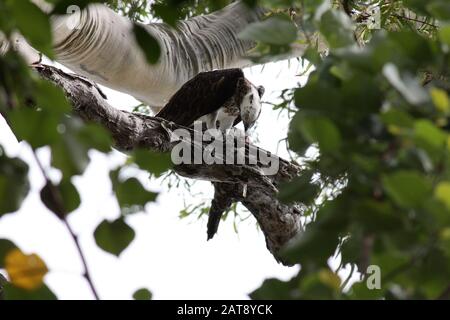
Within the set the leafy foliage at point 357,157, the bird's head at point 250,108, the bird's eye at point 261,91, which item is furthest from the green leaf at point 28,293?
the bird's eye at point 261,91

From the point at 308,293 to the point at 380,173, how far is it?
9 centimetres

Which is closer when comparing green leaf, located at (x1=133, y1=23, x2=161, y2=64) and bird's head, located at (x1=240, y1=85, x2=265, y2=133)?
green leaf, located at (x1=133, y1=23, x2=161, y2=64)

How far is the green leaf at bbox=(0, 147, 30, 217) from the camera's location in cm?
51

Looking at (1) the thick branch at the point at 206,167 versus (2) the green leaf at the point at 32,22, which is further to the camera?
(1) the thick branch at the point at 206,167

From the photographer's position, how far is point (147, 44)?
551 mm

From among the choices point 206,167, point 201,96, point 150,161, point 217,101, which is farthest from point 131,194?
point 217,101

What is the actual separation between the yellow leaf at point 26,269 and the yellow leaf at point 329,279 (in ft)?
0.60

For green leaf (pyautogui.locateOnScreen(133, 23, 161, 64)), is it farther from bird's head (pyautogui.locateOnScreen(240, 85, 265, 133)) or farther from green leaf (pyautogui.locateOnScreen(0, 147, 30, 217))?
bird's head (pyautogui.locateOnScreen(240, 85, 265, 133))

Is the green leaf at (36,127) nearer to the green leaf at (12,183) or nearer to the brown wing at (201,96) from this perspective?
the green leaf at (12,183)

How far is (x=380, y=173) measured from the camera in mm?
467

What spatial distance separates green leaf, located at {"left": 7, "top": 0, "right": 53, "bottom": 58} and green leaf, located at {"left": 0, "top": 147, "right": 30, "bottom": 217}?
0.30 ft

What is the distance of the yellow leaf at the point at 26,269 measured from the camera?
19.6 inches

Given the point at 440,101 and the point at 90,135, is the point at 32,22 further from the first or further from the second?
the point at 440,101

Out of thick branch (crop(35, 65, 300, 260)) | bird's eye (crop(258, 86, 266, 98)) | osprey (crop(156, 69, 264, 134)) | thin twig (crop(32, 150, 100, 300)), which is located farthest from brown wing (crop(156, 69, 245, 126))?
thin twig (crop(32, 150, 100, 300))
